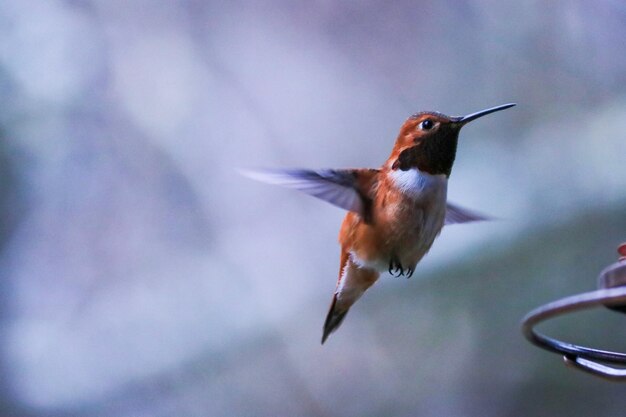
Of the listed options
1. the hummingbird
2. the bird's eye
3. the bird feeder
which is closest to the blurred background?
the hummingbird

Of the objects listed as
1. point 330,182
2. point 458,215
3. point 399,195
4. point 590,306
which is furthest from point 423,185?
point 590,306

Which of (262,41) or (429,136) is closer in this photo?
(429,136)

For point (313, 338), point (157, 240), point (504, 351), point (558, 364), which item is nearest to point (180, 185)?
point (157, 240)

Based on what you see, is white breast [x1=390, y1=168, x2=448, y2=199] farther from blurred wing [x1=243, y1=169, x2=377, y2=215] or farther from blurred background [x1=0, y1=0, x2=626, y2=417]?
blurred background [x1=0, y1=0, x2=626, y2=417]

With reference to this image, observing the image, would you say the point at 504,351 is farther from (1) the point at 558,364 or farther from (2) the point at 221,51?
(2) the point at 221,51

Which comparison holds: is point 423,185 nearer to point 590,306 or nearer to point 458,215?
point 458,215

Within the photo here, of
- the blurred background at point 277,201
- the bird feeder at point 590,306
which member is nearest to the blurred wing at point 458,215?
the bird feeder at point 590,306
